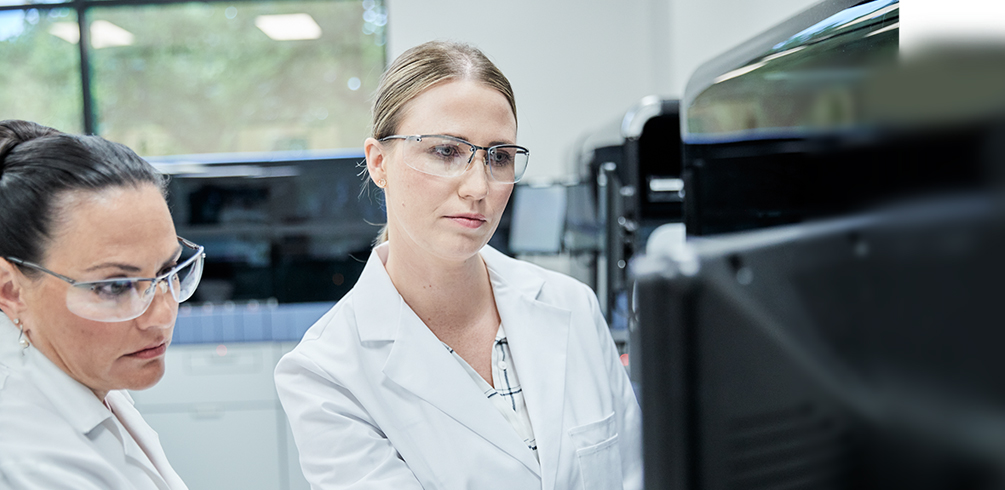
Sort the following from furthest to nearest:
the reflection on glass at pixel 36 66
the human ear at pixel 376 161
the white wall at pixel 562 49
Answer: the reflection on glass at pixel 36 66, the white wall at pixel 562 49, the human ear at pixel 376 161

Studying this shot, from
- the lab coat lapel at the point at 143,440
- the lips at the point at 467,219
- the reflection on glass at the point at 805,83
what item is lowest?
the lab coat lapel at the point at 143,440

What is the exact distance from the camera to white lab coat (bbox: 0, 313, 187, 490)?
80 centimetres

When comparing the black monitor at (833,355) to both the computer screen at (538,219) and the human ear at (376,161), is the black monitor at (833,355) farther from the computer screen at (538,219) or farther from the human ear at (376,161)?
the computer screen at (538,219)

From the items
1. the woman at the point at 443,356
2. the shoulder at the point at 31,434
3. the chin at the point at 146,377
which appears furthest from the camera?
the woman at the point at 443,356

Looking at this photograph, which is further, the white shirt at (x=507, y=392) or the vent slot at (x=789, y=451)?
the white shirt at (x=507, y=392)

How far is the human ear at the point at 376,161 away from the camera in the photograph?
1119mm

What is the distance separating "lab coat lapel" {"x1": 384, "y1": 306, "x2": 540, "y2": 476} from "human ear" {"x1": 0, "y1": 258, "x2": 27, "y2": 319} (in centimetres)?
47

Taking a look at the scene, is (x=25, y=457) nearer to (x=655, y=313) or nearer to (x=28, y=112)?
(x=655, y=313)

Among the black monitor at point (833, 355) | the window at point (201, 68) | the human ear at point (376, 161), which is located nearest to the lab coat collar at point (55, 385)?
the human ear at point (376, 161)

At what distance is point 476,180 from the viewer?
3.34 feet

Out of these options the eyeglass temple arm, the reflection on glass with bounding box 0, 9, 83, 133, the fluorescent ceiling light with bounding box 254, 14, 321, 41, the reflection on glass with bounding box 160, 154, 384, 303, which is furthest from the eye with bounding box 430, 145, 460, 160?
the reflection on glass with bounding box 0, 9, 83, 133

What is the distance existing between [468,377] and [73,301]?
534 millimetres

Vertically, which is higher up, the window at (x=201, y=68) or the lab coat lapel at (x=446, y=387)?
the window at (x=201, y=68)

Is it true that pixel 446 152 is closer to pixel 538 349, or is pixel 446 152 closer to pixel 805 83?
pixel 538 349
